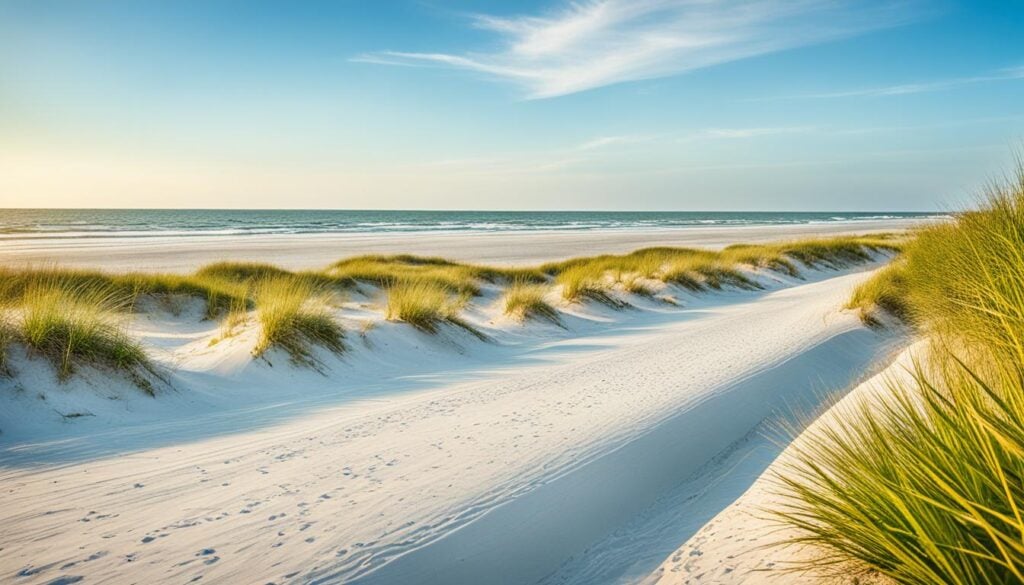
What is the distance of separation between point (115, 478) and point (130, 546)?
1.09 meters

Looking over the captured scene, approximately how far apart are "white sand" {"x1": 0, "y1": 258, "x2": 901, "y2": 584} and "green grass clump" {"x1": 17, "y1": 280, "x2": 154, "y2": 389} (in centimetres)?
22

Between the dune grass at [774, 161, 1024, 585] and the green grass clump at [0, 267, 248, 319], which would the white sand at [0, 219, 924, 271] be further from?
the dune grass at [774, 161, 1024, 585]

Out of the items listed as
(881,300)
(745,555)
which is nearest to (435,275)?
(881,300)

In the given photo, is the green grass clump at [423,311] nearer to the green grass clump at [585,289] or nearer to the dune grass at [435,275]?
the dune grass at [435,275]

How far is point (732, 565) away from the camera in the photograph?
9.43ft

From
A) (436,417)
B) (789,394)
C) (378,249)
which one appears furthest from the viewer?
(378,249)

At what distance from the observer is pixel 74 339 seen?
5.56 metres

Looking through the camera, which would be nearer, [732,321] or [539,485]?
[539,485]

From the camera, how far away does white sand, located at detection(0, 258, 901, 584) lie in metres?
3.06

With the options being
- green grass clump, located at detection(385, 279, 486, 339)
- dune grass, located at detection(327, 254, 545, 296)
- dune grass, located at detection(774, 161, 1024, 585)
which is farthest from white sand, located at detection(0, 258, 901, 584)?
dune grass, located at detection(327, 254, 545, 296)

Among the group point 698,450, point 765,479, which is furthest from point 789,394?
point 765,479

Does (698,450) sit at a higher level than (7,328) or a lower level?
lower

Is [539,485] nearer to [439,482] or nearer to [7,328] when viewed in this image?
[439,482]

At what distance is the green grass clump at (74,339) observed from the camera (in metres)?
5.41
